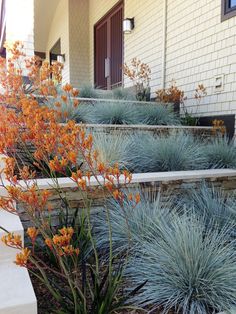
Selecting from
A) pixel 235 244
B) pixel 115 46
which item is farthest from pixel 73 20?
pixel 235 244

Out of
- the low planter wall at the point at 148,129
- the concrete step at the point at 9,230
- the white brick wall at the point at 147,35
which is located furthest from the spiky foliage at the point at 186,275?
the white brick wall at the point at 147,35

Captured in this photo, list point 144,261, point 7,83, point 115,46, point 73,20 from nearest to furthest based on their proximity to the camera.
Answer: point 144,261, point 7,83, point 115,46, point 73,20

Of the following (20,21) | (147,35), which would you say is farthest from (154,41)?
(20,21)

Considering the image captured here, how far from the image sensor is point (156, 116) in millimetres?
4012

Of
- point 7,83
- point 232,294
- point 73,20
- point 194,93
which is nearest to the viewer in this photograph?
point 232,294

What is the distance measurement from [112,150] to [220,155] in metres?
1.26

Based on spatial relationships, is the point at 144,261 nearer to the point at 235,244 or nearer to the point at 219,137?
the point at 235,244

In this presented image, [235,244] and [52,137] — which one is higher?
[52,137]

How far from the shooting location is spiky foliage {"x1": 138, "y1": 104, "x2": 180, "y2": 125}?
399 cm

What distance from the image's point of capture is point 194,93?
4414 millimetres

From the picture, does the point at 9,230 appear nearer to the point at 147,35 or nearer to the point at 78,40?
the point at 147,35

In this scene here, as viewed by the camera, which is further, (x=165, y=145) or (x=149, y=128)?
(x=149, y=128)

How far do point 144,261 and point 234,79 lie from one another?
2762mm

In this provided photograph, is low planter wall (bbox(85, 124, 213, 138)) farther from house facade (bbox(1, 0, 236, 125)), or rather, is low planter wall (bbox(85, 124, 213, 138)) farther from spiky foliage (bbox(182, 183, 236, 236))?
spiky foliage (bbox(182, 183, 236, 236))
